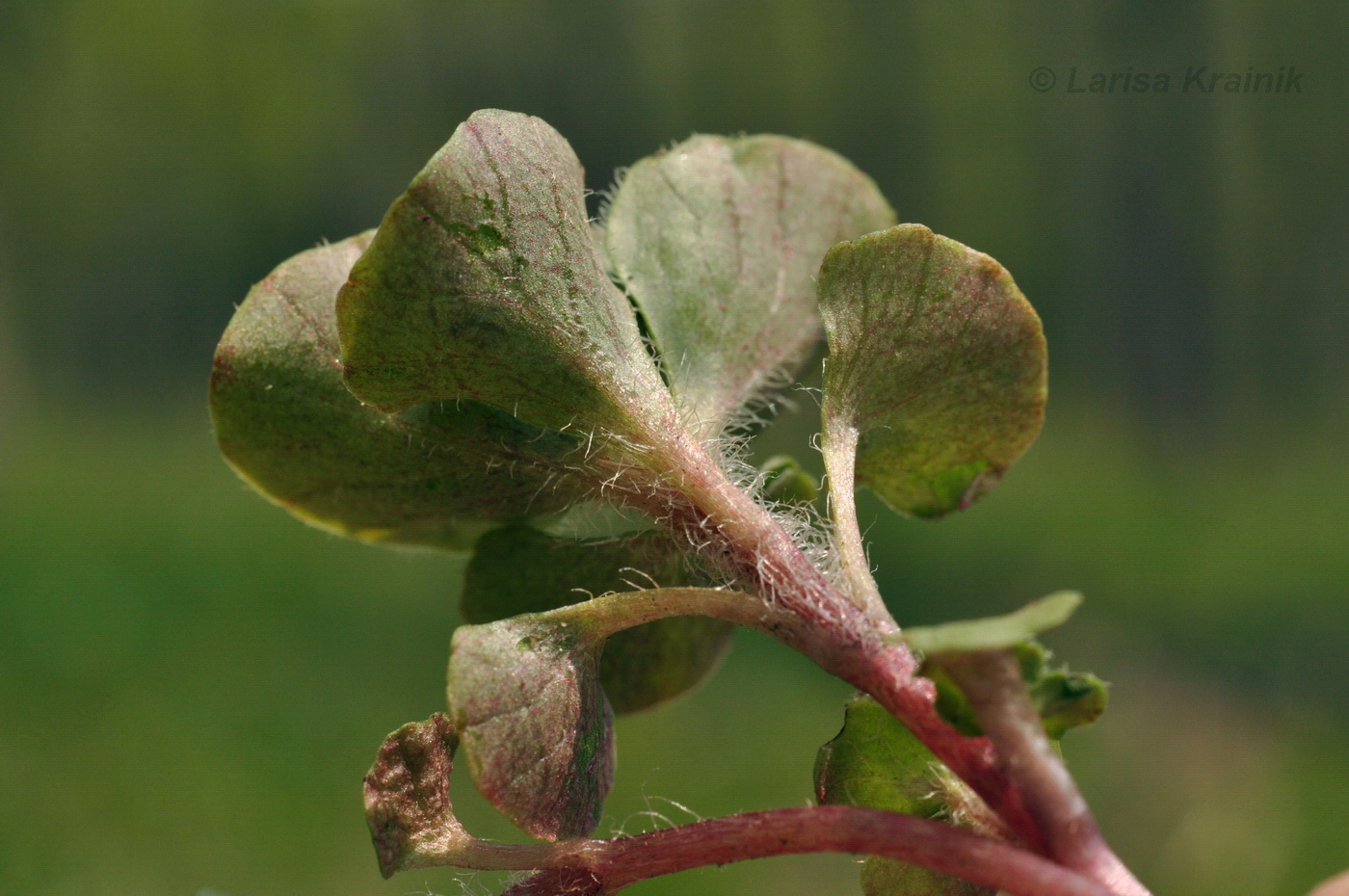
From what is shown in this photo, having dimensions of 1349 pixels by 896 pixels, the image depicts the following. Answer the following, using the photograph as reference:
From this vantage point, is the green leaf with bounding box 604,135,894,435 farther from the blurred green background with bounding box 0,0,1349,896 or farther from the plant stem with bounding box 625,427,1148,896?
the blurred green background with bounding box 0,0,1349,896

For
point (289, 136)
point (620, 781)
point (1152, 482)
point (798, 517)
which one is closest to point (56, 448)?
point (289, 136)

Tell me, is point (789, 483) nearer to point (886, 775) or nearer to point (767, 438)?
point (886, 775)

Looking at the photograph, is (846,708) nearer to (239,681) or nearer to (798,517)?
(798,517)

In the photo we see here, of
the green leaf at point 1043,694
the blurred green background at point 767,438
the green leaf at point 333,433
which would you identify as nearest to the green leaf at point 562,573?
the green leaf at point 333,433

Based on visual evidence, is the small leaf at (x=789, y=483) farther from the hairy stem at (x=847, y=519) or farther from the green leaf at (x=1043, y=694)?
the green leaf at (x=1043, y=694)

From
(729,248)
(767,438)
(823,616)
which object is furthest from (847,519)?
(767,438)

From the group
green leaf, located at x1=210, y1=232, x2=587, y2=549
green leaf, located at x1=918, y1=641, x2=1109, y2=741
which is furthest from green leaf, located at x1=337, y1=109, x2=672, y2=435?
green leaf, located at x1=918, y1=641, x2=1109, y2=741
